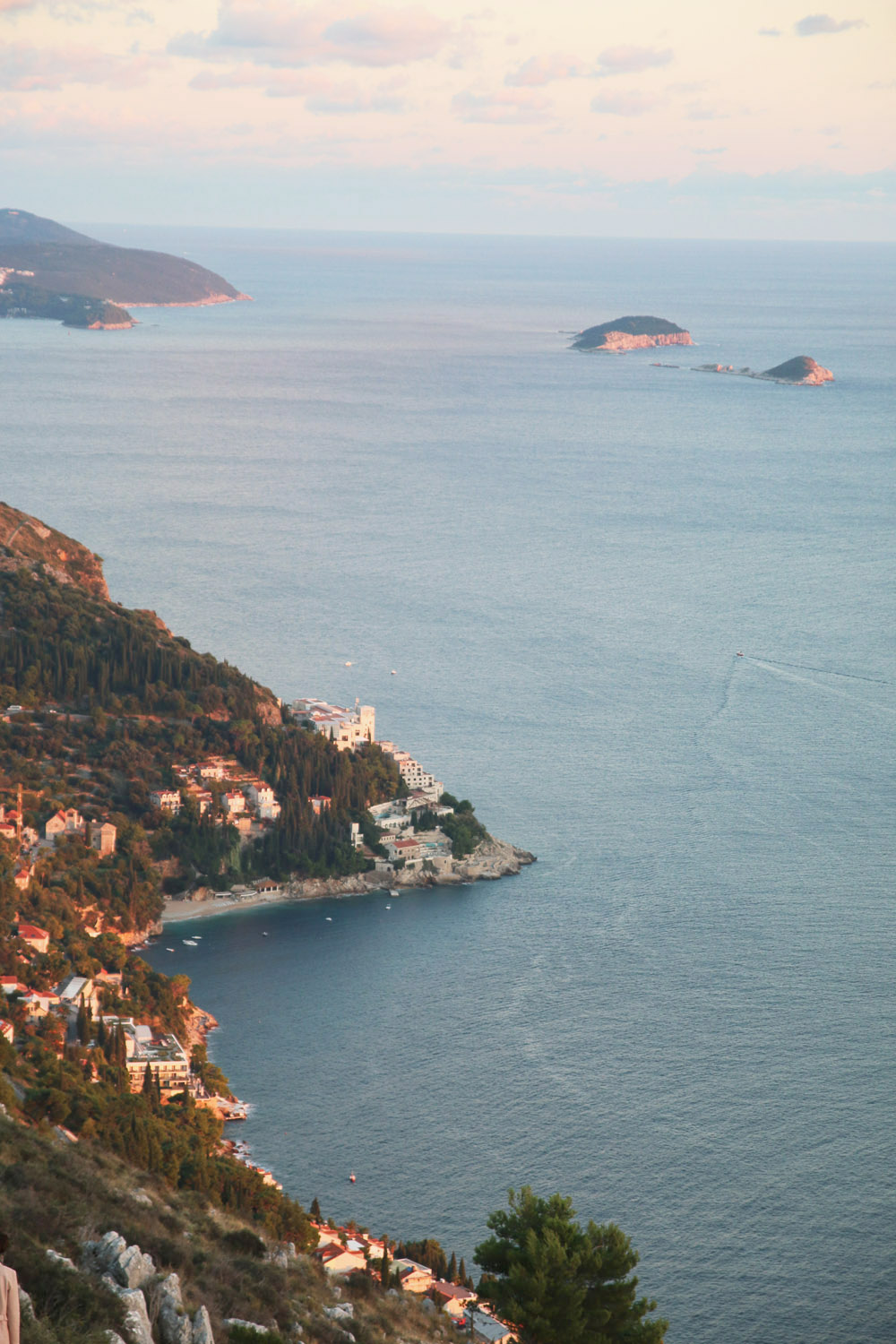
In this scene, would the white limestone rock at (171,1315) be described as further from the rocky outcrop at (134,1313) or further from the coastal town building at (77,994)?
the coastal town building at (77,994)

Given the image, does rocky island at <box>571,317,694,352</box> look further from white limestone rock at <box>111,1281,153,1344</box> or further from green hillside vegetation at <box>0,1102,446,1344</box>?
white limestone rock at <box>111,1281,153,1344</box>

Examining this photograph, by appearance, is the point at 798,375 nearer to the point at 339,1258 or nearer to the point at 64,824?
the point at 64,824

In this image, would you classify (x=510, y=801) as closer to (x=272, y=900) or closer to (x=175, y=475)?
(x=272, y=900)


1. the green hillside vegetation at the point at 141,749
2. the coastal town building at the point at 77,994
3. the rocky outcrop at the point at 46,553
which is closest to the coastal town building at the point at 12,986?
the coastal town building at the point at 77,994

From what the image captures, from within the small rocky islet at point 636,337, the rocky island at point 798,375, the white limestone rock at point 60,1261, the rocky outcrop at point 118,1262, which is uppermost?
the small rocky islet at point 636,337

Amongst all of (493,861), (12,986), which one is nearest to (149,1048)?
(12,986)

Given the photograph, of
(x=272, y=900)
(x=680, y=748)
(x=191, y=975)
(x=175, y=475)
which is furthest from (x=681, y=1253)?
(x=175, y=475)

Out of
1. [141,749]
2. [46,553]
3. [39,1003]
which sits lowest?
[39,1003]
